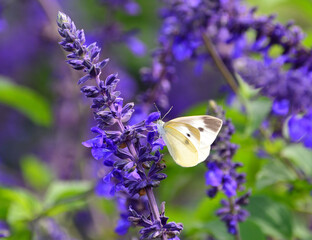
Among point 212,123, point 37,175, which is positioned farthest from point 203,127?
point 37,175

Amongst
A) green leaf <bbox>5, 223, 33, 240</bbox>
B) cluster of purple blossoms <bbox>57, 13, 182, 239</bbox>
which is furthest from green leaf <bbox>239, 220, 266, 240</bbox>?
green leaf <bbox>5, 223, 33, 240</bbox>

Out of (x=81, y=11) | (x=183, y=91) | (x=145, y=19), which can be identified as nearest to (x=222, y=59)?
(x=183, y=91)

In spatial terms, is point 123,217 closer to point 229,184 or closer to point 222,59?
point 229,184

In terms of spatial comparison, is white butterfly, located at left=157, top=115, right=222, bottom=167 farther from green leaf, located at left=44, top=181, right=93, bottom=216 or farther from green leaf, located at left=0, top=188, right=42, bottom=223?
green leaf, located at left=0, top=188, right=42, bottom=223

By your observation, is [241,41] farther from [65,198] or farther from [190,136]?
[65,198]

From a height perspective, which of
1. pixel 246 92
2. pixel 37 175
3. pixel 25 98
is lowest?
pixel 246 92

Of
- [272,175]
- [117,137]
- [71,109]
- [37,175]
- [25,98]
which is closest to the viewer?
[117,137]

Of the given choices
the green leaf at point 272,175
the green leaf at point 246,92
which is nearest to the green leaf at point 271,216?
the green leaf at point 272,175
